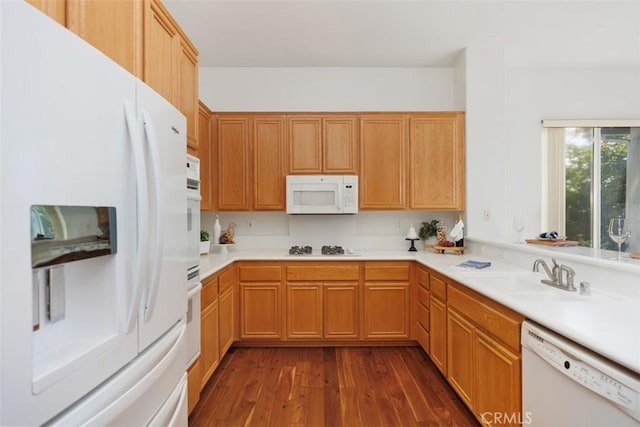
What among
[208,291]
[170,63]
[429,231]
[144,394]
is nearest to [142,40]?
[170,63]

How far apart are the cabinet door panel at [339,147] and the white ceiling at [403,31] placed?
29.3 inches

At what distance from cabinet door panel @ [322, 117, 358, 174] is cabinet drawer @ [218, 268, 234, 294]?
1.45 meters

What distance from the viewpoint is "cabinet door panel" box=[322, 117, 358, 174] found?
137 inches

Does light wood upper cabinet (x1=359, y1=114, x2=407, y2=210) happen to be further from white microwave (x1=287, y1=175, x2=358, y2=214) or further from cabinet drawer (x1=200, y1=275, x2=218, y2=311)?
cabinet drawer (x1=200, y1=275, x2=218, y2=311)

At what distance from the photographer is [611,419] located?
985mm

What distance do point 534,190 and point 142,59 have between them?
13.7ft

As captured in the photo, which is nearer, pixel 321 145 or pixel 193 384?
pixel 193 384

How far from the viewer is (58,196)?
71 cm

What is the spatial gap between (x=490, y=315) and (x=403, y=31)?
8.64 ft

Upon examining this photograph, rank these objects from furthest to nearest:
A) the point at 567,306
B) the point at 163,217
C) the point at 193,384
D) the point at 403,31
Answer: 1. the point at 403,31
2. the point at 193,384
3. the point at 567,306
4. the point at 163,217

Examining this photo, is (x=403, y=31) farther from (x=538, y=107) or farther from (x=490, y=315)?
(x=490, y=315)

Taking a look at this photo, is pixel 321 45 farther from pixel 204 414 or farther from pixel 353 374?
pixel 204 414

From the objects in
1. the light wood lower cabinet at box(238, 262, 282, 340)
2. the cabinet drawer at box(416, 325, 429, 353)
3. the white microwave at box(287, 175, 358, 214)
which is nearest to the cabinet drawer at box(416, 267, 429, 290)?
the cabinet drawer at box(416, 325, 429, 353)

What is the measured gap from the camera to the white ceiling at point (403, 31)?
2688 mm
